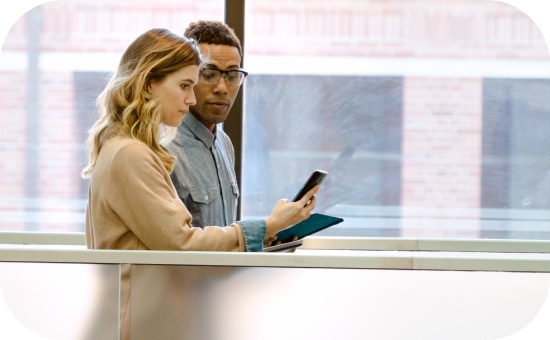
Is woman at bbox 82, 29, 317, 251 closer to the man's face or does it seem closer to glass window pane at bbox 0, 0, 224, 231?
the man's face

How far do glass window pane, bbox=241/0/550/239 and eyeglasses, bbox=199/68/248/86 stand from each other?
3.50 feet

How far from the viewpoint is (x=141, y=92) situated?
6.82 feet

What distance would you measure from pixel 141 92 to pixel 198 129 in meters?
0.51

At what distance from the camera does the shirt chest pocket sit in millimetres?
2457

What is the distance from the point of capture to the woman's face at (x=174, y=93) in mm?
2113

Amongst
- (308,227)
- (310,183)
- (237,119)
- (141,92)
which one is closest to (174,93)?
(141,92)

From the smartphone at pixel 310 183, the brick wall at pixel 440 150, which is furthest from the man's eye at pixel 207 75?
the brick wall at pixel 440 150

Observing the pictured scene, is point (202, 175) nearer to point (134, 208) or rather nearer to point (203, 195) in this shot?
point (203, 195)

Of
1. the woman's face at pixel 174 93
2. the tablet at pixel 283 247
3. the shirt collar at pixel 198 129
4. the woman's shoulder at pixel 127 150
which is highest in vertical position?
the woman's face at pixel 174 93

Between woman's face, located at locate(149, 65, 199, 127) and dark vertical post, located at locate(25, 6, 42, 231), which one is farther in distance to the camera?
dark vertical post, located at locate(25, 6, 42, 231)

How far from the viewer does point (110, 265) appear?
192 cm

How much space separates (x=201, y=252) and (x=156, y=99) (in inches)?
16.2

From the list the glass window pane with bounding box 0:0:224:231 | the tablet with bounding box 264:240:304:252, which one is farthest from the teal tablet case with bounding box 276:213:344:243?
the glass window pane with bounding box 0:0:224:231

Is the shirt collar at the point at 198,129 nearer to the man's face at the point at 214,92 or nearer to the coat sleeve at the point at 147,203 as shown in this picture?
the man's face at the point at 214,92
